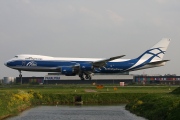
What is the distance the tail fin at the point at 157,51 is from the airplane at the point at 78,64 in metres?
1.06

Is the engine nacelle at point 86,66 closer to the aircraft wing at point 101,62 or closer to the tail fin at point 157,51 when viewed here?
the aircraft wing at point 101,62

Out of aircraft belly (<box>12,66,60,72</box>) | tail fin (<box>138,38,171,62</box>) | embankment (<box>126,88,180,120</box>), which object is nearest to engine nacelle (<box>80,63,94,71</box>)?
aircraft belly (<box>12,66,60,72</box>)

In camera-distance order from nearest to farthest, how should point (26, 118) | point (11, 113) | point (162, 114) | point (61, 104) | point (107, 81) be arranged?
point (162, 114), point (26, 118), point (11, 113), point (61, 104), point (107, 81)

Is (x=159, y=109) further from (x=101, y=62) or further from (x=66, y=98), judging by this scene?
(x=101, y=62)

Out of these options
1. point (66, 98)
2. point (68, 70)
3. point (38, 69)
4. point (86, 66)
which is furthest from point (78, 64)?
point (66, 98)

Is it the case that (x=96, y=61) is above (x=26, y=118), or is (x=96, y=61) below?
above

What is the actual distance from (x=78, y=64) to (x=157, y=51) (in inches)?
916

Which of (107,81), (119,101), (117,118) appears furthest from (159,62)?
(107,81)

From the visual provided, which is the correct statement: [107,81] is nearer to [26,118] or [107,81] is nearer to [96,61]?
[96,61]

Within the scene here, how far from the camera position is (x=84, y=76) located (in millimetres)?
96812

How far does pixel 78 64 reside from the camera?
3688 inches

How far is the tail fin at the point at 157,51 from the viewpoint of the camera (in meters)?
104

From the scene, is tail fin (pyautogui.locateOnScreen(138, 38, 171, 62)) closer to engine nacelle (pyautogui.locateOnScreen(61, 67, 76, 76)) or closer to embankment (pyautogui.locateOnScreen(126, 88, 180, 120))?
engine nacelle (pyautogui.locateOnScreen(61, 67, 76, 76))

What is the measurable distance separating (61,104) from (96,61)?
2441cm
